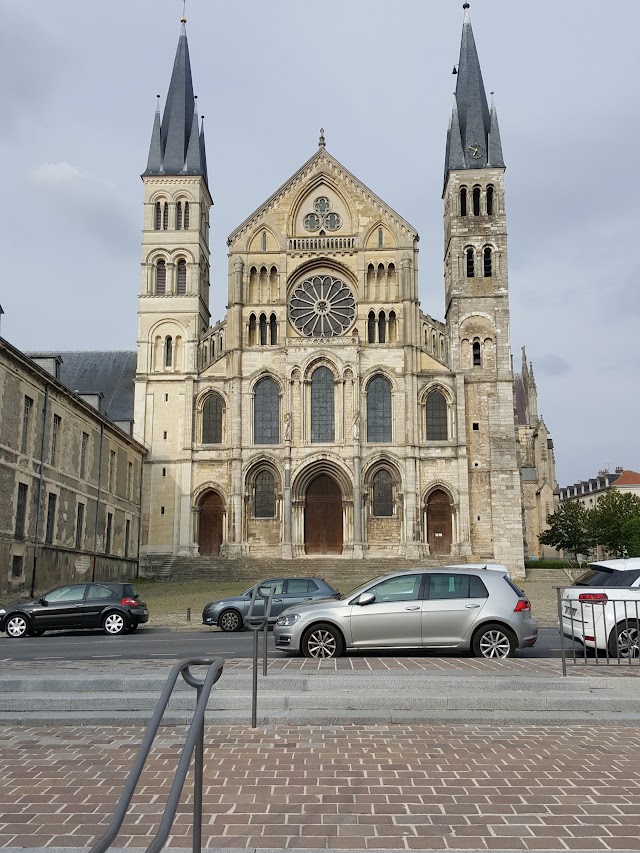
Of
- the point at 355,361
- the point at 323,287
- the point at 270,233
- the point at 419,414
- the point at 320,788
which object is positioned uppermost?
the point at 270,233

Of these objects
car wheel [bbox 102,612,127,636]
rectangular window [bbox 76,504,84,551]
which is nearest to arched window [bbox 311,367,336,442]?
rectangular window [bbox 76,504,84,551]

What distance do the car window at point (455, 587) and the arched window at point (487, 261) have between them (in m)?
32.8

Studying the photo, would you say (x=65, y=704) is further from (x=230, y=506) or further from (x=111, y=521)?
(x=230, y=506)

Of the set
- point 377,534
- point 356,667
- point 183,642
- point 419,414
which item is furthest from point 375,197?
point 356,667

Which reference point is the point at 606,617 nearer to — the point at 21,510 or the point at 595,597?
the point at 595,597

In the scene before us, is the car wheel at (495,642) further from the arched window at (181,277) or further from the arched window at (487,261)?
the arched window at (181,277)

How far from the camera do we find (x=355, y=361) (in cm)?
4144

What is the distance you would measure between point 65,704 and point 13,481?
19.0 m

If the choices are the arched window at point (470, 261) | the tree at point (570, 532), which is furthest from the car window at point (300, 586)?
the tree at point (570, 532)

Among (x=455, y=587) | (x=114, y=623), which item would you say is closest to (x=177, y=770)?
(x=455, y=587)

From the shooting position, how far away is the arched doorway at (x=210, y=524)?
41156 millimetres

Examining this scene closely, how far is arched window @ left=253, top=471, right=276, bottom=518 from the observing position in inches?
1615

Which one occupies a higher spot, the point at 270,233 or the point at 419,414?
the point at 270,233

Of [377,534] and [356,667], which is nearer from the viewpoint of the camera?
[356,667]
